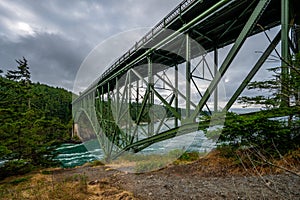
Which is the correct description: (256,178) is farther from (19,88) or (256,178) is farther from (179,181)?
(19,88)

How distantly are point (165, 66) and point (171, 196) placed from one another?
6905 millimetres

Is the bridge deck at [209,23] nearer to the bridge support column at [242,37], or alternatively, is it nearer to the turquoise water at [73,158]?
the bridge support column at [242,37]

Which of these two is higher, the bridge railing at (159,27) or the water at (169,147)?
the bridge railing at (159,27)

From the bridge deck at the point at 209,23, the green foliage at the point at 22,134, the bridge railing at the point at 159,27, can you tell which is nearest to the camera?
the bridge deck at the point at 209,23

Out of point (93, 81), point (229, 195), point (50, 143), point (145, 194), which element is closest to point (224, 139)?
point (229, 195)

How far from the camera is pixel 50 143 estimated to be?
36.6ft

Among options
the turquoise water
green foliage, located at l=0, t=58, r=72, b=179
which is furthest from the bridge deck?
the turquoise water

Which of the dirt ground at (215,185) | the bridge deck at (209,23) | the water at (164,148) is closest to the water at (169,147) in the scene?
the water at (164,148)

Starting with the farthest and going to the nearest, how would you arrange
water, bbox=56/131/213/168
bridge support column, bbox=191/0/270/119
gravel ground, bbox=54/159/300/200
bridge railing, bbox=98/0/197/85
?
water, bbox=56/131/213/168 → bridge railing, bbox=98/0/197/85 → bridge support column, bbox=191/0/270/119 → gravel ground, bbox=54/159/300/200

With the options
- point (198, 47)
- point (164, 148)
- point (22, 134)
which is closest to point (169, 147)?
point (164, 148)

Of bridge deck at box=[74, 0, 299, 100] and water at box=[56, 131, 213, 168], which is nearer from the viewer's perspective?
bridge deck at box=[74, 0, 299, 100]

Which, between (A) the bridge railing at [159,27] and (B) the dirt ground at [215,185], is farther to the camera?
(A) the bridge railing at [159,27]

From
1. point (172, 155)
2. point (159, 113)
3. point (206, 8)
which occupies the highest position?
point (206, 8)

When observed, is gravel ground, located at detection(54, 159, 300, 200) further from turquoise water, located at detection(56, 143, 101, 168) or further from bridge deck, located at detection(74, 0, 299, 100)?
turquoise water, located at detection(56, 143, 101, 168)
